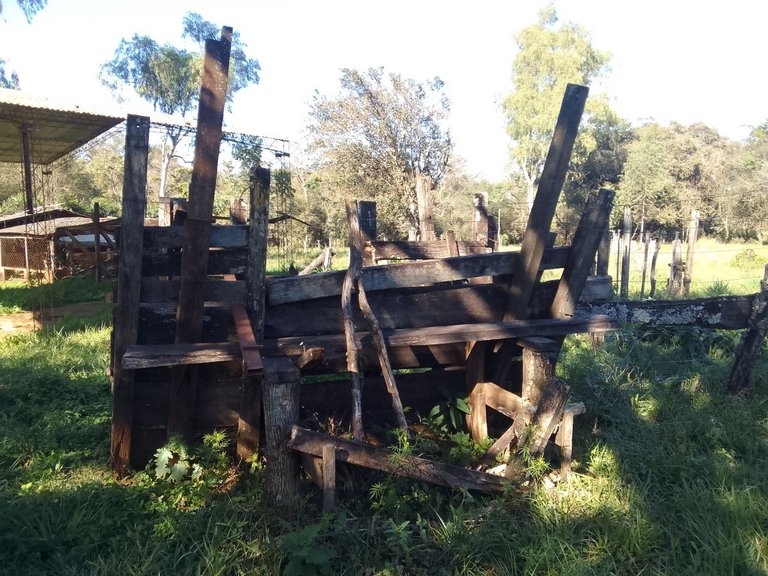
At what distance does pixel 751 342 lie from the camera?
507 cm

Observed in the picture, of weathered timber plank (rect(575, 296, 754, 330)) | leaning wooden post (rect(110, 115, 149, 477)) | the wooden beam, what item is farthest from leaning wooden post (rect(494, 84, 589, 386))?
leaning wooden post (rect(110, 115, 149, 477))

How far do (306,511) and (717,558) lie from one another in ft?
7.07

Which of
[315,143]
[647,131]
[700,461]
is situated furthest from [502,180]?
[700,461]

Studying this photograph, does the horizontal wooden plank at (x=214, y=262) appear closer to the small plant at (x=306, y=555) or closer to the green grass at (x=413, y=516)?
the green grass at (x=413, y=516)

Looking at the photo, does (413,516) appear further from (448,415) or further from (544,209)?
(544,209)

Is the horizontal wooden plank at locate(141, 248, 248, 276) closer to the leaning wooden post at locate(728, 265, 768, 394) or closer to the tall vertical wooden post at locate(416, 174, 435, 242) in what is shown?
the leaning wooden post at locate(728, 265, 768, 394)

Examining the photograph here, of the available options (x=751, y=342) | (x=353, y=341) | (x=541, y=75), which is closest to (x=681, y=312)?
(x=751, y=342)

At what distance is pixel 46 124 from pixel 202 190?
10.9 m

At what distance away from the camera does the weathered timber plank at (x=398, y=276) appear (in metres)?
3.94

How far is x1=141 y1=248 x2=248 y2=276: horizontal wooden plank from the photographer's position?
3.87 meters

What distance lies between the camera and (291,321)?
410 centimetres

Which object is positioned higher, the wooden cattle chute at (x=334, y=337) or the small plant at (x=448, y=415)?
the wooden cattle chute at (x=334, y=337)

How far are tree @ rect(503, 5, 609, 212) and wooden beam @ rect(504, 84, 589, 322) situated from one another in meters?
31.6

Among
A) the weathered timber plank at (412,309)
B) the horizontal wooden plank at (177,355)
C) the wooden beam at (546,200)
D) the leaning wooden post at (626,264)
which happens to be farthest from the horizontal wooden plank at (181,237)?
the leaning wooden post at (626,264)
